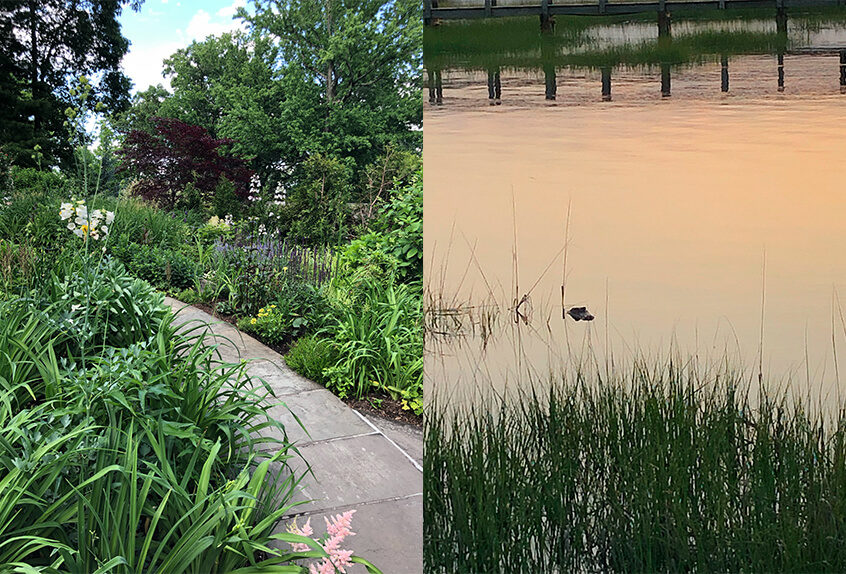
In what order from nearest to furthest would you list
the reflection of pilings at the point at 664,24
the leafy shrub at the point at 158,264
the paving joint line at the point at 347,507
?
the paving joint line at the point at 347,507 < the reflection of pilings at the point at 664,24 < the leafy shrub at the point at 158,264

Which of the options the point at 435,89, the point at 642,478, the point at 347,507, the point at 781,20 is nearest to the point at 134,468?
the point at 347,507

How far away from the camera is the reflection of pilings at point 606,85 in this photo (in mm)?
2402

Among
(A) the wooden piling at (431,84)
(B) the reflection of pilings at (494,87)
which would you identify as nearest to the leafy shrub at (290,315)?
(A) the wooden piling at (431,84)

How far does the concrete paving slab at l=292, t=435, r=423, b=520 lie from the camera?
2.43m

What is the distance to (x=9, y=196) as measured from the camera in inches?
105

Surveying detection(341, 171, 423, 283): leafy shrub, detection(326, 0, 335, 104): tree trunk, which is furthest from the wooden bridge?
detection(341, 171, 423, 283): leafy shrub

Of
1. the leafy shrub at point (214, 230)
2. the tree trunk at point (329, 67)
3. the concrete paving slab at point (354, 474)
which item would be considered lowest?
the concrete paving slab at point (354, 474)

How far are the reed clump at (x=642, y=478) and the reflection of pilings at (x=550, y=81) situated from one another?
1.06 meters

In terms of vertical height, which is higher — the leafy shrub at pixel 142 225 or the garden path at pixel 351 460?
the leafy shrub at pixel 142 225

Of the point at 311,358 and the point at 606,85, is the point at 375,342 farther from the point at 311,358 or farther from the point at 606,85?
the point at 606,85

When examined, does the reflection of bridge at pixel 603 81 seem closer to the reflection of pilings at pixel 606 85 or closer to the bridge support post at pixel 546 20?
the reflection of pilings at pixel 606 85

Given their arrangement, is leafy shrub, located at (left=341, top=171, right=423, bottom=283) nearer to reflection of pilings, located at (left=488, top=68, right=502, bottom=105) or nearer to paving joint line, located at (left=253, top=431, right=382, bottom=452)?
reflection of pilings, located at (left=488, top=68, right=502, bottom=105)

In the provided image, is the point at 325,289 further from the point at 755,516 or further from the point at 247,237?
the point at 755,516

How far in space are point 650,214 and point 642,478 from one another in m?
1.00
